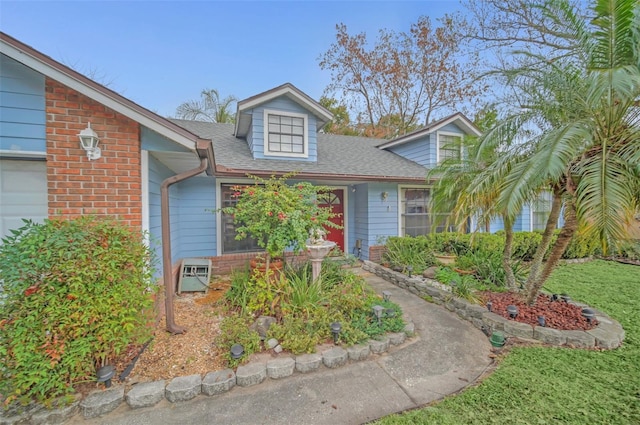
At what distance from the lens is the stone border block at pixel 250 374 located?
113 inches

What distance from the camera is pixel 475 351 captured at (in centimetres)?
362

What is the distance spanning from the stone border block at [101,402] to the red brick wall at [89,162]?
1.99 metres

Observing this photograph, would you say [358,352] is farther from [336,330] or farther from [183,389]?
[183,389]

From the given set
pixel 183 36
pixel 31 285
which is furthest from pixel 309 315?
pixel 183 36

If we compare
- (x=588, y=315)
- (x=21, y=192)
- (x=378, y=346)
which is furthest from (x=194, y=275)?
(x=588, y=315)

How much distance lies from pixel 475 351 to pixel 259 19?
1100 cm

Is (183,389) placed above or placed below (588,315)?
below

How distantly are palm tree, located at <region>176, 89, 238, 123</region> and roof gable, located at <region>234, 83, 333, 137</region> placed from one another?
789 cm

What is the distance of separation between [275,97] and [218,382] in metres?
7.01

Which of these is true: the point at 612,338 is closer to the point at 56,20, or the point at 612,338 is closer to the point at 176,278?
the point at 176,278

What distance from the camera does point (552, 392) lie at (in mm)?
2697

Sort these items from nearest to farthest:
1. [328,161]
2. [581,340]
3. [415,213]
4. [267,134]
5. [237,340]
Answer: [237,340] < [581,340] < [267,134] < [328,161] < [415,213]

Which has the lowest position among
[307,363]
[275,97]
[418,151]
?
[307,363]

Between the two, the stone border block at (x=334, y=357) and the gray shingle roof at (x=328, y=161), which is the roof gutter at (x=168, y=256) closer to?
the gray shingle roof at (x=328, y=161)
